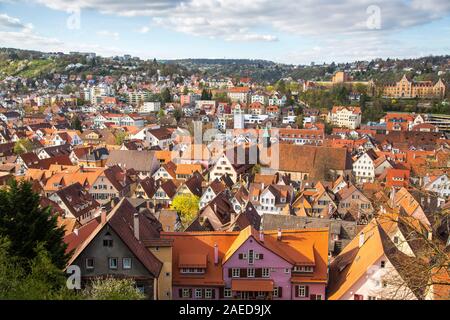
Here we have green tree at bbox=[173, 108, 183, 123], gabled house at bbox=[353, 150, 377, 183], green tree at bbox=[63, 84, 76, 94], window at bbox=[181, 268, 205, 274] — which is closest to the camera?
window at bbox=[181, 268, 205, 274]

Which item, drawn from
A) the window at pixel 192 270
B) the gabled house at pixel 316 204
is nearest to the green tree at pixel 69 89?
the gabled house at pixel 316 204

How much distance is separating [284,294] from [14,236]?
7.37 metres

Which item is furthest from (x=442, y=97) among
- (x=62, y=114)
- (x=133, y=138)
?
(x=62, y=114)

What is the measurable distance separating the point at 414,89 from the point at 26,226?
85551 millimetres

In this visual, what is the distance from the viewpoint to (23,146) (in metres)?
49.4

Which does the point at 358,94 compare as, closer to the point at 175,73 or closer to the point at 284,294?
the point at 175,73

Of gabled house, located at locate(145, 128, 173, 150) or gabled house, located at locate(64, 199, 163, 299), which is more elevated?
gabled house, located at locate(64, 199, 163, 299)

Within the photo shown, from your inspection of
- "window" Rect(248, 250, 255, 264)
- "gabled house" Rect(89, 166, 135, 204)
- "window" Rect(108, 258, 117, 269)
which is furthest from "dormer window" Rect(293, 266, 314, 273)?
"gabled house" Rect(89, 166, 135, 204)

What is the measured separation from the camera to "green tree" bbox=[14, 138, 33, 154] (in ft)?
160

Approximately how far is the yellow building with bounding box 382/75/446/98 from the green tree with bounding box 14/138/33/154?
2493 inches

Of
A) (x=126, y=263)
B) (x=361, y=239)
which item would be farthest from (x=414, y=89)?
(x=126, y=263)

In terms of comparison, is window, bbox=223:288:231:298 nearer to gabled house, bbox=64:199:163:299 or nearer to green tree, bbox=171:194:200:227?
gabled house, bbox=64:199:163:299

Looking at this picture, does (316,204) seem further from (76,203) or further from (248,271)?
(248,271)

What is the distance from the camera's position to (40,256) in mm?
9648
